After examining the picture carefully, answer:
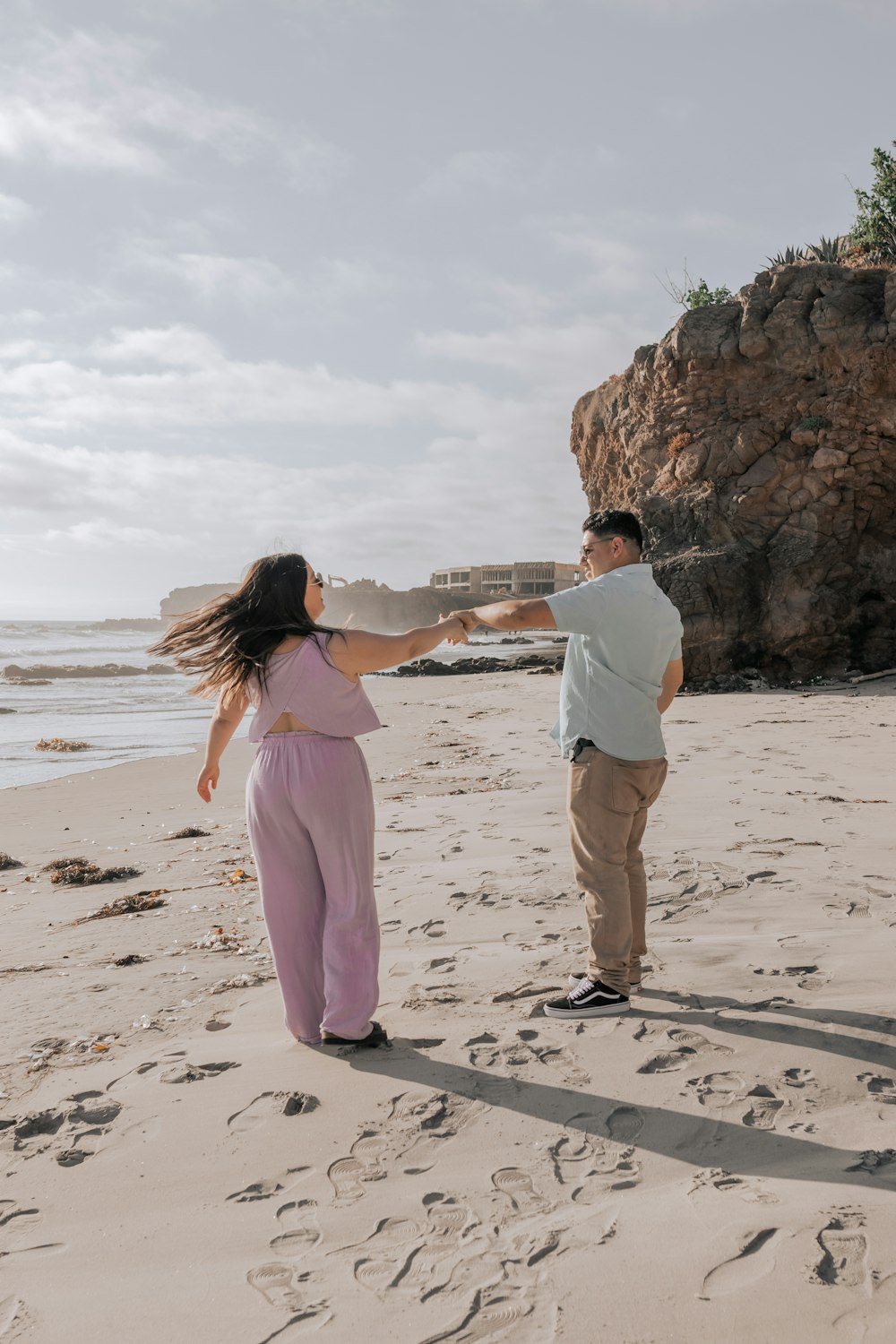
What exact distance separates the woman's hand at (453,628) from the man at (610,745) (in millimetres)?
181

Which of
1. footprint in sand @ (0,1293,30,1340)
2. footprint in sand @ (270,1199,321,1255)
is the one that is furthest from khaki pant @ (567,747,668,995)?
footprint in sand @ (0,1293,30,1340)

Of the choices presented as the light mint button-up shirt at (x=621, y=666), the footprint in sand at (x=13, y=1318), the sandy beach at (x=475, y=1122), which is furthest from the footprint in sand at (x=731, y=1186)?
the footprint in sand at (x=13, y=1318)

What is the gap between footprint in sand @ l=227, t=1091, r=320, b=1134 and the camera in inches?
109

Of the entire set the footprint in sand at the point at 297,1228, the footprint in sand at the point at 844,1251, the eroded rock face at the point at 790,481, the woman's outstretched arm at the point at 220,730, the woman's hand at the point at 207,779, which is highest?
the eroded rock face at the point at 790,481

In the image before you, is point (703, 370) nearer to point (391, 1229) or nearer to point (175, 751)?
point (175, 751)

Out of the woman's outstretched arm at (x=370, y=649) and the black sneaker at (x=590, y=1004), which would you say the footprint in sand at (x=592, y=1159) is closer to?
Answer: the black sneaker at (x=590, y=1004)

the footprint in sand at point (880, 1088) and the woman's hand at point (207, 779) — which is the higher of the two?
the woman's hand at point (207, 779)

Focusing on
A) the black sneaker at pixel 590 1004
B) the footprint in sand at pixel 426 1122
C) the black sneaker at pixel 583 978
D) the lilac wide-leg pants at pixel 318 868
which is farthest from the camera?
the black sneaker at pixel 583 978

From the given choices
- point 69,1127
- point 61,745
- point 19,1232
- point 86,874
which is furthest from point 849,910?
point 61,745

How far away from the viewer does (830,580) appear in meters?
18.1

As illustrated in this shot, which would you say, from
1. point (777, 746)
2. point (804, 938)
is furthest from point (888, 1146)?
point (777, 746)

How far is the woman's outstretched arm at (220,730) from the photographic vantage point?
3.39 meters

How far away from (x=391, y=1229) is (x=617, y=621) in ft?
6.92

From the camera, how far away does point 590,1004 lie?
3.38 m
